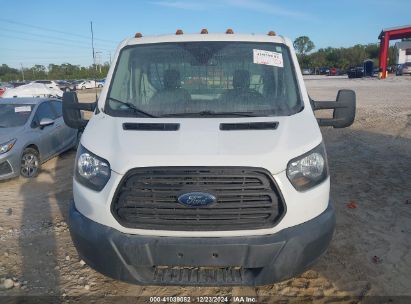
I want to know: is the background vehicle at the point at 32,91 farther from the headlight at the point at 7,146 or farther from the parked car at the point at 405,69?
the parked car at the point at 405,69

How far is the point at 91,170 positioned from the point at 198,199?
2.90 feet

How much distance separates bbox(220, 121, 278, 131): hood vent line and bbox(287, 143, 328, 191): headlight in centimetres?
37

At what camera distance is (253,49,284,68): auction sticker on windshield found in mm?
→ 3818

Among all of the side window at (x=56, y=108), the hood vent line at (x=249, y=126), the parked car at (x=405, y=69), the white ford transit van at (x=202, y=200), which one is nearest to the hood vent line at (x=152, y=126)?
the white ford transit van at (x=202, y=200)

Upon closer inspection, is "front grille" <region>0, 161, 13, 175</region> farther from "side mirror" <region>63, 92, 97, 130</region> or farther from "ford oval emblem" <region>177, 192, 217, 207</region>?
"ford oval emblem" <region>177, 192, 217, 207</region>

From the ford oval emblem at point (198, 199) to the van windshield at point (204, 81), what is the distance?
3.12ft

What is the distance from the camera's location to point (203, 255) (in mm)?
2672

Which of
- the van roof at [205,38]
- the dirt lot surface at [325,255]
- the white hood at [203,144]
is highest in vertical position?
the van roof at [205,38]

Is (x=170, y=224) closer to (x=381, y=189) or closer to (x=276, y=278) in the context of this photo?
(x=276, y=278)

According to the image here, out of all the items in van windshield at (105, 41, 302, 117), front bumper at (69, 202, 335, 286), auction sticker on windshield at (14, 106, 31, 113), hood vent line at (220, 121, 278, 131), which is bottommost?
front bumper at (69, 202, 335, 286)

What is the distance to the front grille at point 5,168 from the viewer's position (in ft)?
22.9

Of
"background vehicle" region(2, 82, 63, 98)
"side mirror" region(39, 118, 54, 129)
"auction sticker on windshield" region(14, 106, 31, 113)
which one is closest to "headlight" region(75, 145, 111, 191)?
"side mirror" region(39, 118, 54, 129)

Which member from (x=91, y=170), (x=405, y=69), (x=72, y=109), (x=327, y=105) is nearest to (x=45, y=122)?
(x=72, y=109)

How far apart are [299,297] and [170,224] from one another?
1.49 m
